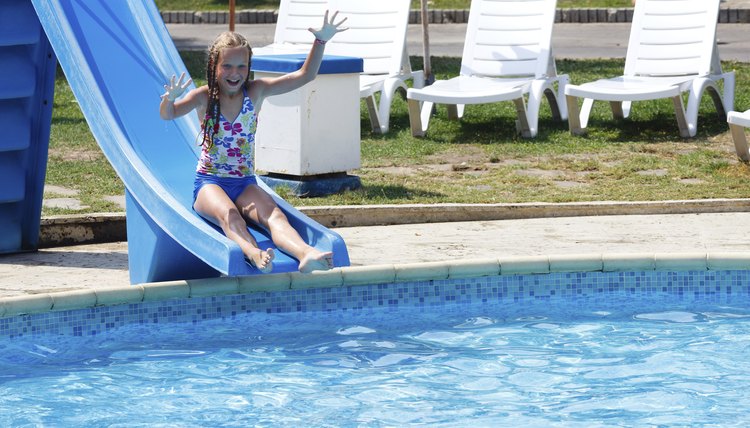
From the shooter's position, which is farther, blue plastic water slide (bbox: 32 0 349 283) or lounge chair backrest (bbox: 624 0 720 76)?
lounge chair backrest (bbox: 624 0 720 76)

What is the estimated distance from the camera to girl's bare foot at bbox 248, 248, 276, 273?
5992 mm

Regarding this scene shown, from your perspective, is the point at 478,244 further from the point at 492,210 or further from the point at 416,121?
the point at 416,121

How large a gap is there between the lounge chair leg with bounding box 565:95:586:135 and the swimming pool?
4.36 m

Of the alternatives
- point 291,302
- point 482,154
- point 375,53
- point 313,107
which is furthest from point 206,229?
point 375,53

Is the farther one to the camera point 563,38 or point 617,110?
point 563,38

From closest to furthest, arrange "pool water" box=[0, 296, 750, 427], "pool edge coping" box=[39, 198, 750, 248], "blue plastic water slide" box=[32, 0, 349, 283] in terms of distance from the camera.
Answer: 1. "pool water" box=[0, 296, 750, 427]
2. "blue plastic water slide" box=[32, 0, 349, 283]
3. "pool edge coping" box=[39, 198, 750, 248]

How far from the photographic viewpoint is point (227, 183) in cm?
669

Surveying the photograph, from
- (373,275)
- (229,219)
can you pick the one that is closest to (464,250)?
(373,275)

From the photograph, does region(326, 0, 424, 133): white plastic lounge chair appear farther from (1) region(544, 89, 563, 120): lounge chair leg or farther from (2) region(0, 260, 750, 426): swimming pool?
(2) region(0, 260, 750, 426): swimming pool

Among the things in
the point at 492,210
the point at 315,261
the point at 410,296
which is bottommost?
the point at 410,296

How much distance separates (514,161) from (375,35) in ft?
8.46

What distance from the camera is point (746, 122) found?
9.62 metres

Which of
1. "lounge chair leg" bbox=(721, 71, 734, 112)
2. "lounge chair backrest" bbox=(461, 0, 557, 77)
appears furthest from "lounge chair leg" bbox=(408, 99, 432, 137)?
"lounge chair leg" bbox=(721, 71, 734, 112)

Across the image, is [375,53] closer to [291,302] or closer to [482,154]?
[482,154]
